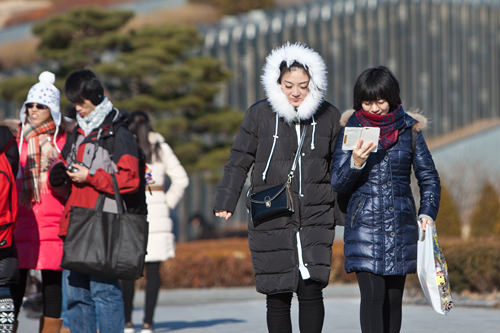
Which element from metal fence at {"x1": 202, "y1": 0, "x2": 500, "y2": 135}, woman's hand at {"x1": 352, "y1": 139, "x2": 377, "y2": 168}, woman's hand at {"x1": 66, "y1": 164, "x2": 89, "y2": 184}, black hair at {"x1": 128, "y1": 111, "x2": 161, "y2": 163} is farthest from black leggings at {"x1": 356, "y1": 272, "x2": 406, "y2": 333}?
metal fence at {"x1": 202, "y1": 0, "x2": 500, "y2": 135}

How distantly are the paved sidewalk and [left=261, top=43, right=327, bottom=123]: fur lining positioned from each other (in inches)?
116

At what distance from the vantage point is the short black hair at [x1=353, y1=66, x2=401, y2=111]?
602 cm

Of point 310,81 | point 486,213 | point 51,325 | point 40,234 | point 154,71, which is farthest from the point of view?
point 154,71

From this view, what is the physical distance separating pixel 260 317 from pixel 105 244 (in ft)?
13.7

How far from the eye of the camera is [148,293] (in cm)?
871

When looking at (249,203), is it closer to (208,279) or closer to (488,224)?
(208,279)

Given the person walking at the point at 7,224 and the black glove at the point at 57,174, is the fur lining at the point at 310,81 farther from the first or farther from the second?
the person walking at the point at 7,224

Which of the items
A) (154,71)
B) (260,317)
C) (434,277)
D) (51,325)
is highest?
(154,71)

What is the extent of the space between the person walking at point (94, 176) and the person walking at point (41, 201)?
42 centimetres

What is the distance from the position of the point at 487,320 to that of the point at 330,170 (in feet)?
12.1

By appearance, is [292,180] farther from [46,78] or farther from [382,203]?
[46,78]

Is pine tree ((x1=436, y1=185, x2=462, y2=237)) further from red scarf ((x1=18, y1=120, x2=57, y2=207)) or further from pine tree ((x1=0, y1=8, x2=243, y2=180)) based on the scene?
red scarf ((x1=18, y1=120, x2=57, y2=207))

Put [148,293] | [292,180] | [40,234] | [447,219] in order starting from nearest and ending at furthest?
[292,180], [40,234], [148,293], [447,219]

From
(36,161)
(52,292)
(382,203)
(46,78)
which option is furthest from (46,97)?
(382,203)
